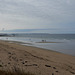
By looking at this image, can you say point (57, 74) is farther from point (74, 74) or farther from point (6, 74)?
point (6, 74)

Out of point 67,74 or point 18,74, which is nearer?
point 18,74

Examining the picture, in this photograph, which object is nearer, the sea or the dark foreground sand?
the dark foreground sand

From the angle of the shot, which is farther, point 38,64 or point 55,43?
point 55,43

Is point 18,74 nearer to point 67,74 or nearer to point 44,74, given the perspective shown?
point 44,74

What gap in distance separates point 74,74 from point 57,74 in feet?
3.72

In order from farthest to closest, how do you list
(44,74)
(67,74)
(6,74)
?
(67,74), (44,74), (6,74)

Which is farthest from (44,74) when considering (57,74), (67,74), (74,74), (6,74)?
(6,74)

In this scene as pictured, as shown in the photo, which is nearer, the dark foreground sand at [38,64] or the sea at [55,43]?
the dark foreground sand at [38,64]

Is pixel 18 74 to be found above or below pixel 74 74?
above

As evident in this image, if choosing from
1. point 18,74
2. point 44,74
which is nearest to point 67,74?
point 44,74

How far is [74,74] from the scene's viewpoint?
274 inches

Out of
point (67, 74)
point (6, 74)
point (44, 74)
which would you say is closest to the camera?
point (6, 74)

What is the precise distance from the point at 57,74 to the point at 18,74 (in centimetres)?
275

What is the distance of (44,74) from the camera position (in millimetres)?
6227
